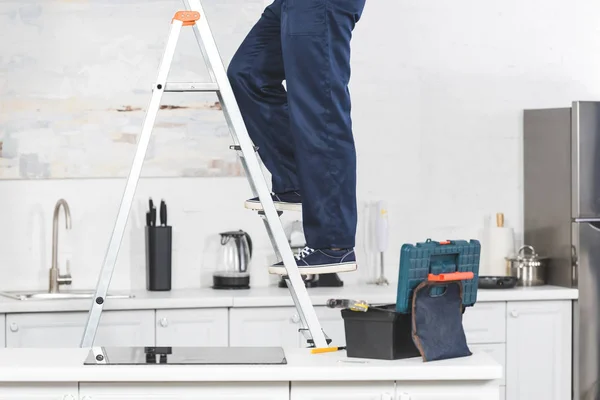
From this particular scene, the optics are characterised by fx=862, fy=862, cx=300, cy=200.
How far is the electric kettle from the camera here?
4.13m

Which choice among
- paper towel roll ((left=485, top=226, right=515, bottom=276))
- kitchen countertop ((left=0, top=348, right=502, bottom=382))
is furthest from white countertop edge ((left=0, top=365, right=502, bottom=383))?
paper towel roll ((left=485, top=226, right=515, bottom=276))

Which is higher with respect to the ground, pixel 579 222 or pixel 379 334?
pixel 579 222

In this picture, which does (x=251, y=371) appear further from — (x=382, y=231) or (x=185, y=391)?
(x=382, y=231)

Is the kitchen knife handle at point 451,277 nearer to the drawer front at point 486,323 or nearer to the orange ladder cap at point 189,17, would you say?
the orange ladder cap at point 189,17

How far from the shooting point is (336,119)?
7.63ft

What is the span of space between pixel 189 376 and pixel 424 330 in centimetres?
61

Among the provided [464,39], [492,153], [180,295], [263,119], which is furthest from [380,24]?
[263,119]

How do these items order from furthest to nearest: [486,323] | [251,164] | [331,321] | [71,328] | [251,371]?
[486,323] → [331,321] → [71,328] → [251,164] → [251,371]

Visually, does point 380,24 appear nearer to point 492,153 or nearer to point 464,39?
point 464,39

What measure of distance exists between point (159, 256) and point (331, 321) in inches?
34.3

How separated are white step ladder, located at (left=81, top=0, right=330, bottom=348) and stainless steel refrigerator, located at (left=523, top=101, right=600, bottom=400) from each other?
2.11 meters

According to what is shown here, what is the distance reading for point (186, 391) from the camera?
83.9 inches

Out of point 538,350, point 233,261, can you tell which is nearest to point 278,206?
point 233,261

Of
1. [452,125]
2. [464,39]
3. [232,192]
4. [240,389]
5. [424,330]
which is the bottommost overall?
[240,389]
